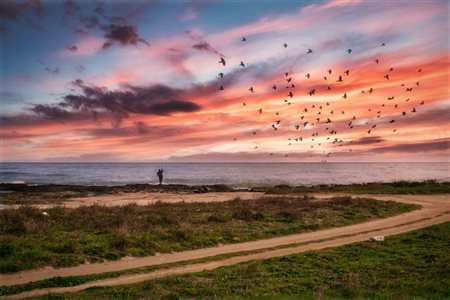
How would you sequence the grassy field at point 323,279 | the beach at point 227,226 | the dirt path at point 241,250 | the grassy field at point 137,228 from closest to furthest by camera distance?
the grassy field at point 323,279
the dirt path at point 241,250
the beach at point 227,226
the grassy field at point 137,228

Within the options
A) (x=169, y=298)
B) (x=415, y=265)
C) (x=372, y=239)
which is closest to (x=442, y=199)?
(x=372, y=239)

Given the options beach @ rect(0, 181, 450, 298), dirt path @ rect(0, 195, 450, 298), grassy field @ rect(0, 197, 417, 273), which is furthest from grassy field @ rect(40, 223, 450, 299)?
grassy field @ rect(0, 197, 417, 273)

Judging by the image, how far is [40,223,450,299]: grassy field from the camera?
13.5 metres

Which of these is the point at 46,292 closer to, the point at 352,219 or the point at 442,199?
the point at 352,219

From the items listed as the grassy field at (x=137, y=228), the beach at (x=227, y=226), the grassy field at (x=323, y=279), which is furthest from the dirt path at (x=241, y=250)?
the grassy field at (x=323, y=279)

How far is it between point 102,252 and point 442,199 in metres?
43.2

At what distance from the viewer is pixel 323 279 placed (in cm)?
1599

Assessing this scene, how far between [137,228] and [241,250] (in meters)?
6.99

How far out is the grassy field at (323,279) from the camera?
13.5 m

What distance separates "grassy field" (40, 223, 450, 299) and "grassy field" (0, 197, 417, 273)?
521 cm

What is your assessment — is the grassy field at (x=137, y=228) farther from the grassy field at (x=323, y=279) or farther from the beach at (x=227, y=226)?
the grassy field at (x=323, y=279)

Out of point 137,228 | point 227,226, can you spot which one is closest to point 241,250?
point 227,226

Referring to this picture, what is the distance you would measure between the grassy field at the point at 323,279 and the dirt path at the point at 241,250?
136 cm

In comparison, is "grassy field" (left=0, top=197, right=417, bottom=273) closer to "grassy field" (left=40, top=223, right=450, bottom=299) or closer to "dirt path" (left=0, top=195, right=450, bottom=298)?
"dirt path" (left=0, top=195, right=450, bottom=298)
